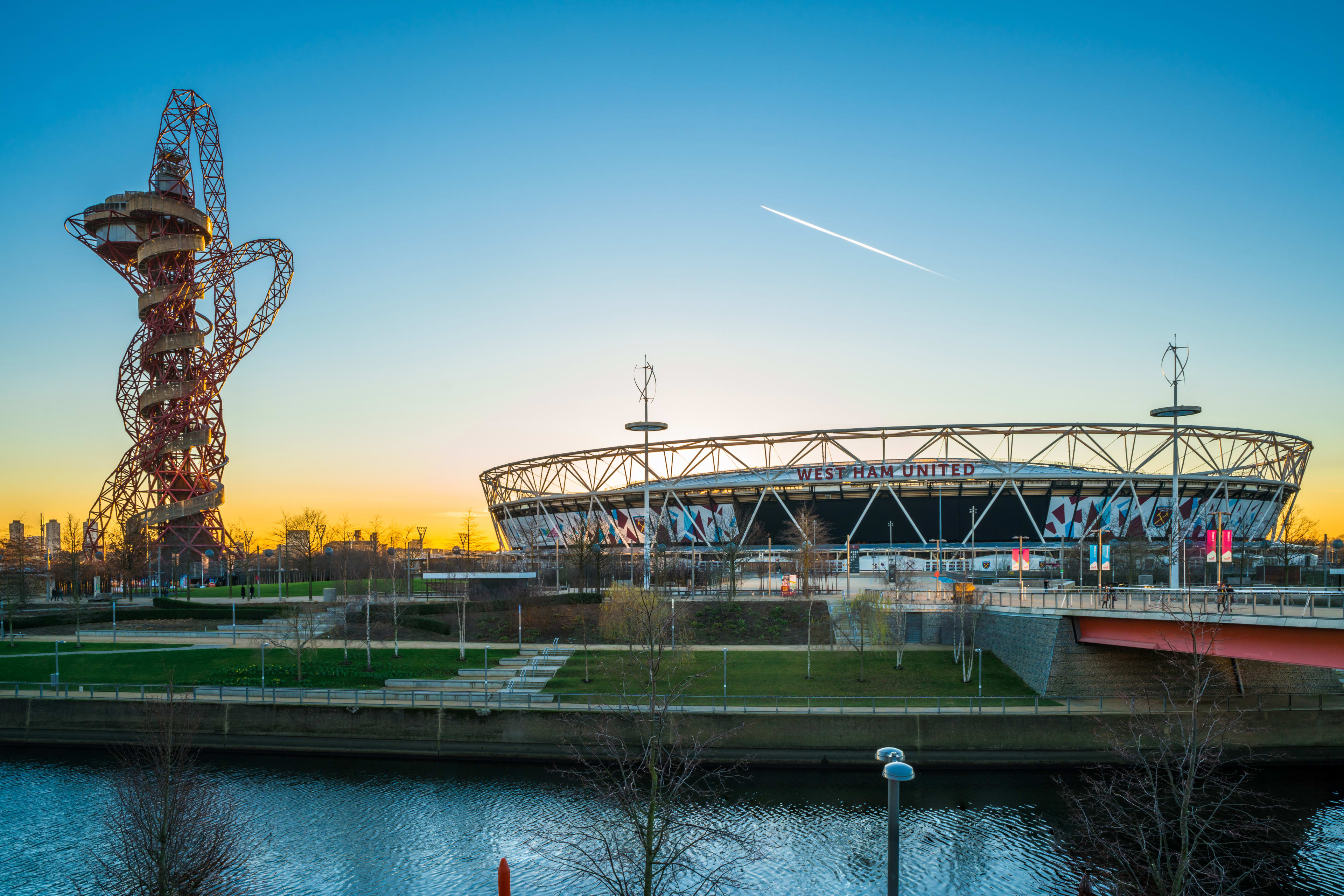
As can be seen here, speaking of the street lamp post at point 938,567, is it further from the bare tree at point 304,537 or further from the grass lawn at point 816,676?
the bare tree at point 304,537

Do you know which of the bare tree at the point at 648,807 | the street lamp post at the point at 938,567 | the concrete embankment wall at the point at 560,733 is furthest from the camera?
the street lamp post at the point at 938,567

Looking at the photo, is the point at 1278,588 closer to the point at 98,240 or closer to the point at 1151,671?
the point at 1151,671

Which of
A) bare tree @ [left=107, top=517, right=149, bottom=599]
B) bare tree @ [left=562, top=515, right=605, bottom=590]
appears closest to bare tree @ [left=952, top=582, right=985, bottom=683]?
bare tree @ [left=562, top=515, right=605, bottom=590]

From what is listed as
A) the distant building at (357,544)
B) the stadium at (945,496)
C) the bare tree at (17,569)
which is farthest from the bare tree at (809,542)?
the distant building at (357,544)

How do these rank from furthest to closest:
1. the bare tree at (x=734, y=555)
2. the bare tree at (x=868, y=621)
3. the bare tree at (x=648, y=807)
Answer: the bare tree at (x=734, y=555) → the bare tree at (x=868, y=621) → the bare tree at (x=648, y=807)

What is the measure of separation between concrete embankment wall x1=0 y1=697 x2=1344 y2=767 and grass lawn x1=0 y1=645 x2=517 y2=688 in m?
2.71

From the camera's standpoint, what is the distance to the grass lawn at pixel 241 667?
37.9 metres

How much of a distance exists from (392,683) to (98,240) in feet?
181

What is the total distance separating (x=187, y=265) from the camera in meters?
73.5

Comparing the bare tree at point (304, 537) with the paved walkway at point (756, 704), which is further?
Result: the bare tree at point (304, 537)

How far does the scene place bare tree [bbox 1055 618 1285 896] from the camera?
1491 centimetres

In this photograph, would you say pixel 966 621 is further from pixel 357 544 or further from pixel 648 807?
pixel 357 544

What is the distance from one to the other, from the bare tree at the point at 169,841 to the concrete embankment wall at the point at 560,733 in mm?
9983

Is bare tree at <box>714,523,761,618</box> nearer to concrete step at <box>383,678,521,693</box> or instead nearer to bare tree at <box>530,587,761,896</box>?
bare tree at <box>530,587,761,896</box>
